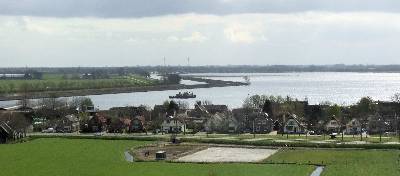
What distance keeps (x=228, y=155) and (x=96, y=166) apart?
912 centimetres

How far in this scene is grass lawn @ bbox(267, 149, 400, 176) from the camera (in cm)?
3080

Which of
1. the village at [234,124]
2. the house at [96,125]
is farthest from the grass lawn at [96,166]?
the house at [96,125]

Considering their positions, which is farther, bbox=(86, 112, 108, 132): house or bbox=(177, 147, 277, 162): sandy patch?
bbox=(86, 112, 108, 132): house

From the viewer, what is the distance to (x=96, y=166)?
33.3 m

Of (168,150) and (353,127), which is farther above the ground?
(353,127)

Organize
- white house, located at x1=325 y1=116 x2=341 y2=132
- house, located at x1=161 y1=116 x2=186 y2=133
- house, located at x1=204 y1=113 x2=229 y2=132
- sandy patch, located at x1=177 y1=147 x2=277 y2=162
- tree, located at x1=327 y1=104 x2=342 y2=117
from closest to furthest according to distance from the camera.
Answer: sandy patch, located at x1=177 y1=147 x2=277 y2=162 < white house, located at x1=325 y1=116 x2=341 y2=132 < house, located at x1=204 y1=113 x2=229 y2=132 < house, located at x1=161 y1=116 x2=186 y2=133 < tree, located at x1=327 y1=104 x2=342 y2=117

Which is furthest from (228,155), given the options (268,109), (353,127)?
(268,109)

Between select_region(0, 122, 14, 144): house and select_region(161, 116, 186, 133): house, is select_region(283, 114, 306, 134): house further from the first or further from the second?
select_region(0, 122, 14, 144): house

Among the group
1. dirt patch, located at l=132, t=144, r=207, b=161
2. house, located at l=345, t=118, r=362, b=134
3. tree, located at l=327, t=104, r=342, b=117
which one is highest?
tree, located at l=327, t=104, r=342, b=117

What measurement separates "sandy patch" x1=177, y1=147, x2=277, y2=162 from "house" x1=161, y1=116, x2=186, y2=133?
50.9 ft

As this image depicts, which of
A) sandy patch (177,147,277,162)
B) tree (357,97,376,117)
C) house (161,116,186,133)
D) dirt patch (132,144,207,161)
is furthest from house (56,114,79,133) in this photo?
tree (357,97,376,117)

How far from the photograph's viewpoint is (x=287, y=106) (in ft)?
232

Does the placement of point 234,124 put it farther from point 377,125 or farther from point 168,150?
point 168,150

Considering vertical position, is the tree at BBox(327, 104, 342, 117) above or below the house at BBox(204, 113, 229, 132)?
above
